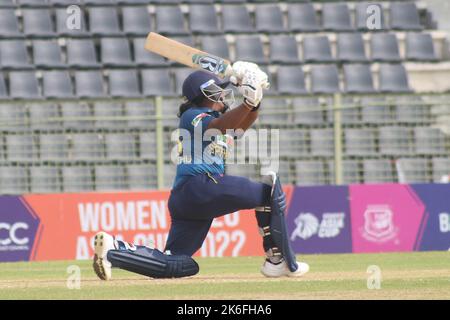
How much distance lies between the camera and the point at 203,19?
21.1m

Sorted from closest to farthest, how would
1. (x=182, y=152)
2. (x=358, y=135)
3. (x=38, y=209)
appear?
(x=182, y=152) < (x=38, y=209) < (x=358, y=135)

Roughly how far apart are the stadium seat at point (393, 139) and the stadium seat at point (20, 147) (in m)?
5.14

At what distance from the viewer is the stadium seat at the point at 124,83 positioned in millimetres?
19500

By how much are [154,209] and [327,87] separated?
608 centimetres

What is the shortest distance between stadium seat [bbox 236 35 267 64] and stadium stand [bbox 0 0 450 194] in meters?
0.03

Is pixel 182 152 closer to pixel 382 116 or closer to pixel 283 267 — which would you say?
pixel 283 267

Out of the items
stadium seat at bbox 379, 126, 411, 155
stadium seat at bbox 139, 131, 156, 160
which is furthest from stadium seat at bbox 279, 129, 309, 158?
stadium seat at bbox 139, 131, 156, 160

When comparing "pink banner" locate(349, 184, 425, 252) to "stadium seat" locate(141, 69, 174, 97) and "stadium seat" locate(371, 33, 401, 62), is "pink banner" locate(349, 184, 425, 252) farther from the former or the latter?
"stadium seat" locate(371, 33, 401, 62)

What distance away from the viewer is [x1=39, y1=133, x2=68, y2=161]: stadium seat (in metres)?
16.2

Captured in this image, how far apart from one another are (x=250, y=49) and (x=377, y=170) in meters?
4.90

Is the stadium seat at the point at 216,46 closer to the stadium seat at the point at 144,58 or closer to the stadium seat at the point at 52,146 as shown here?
the stadium seat at the point at 144,58

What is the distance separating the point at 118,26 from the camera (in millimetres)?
20922
